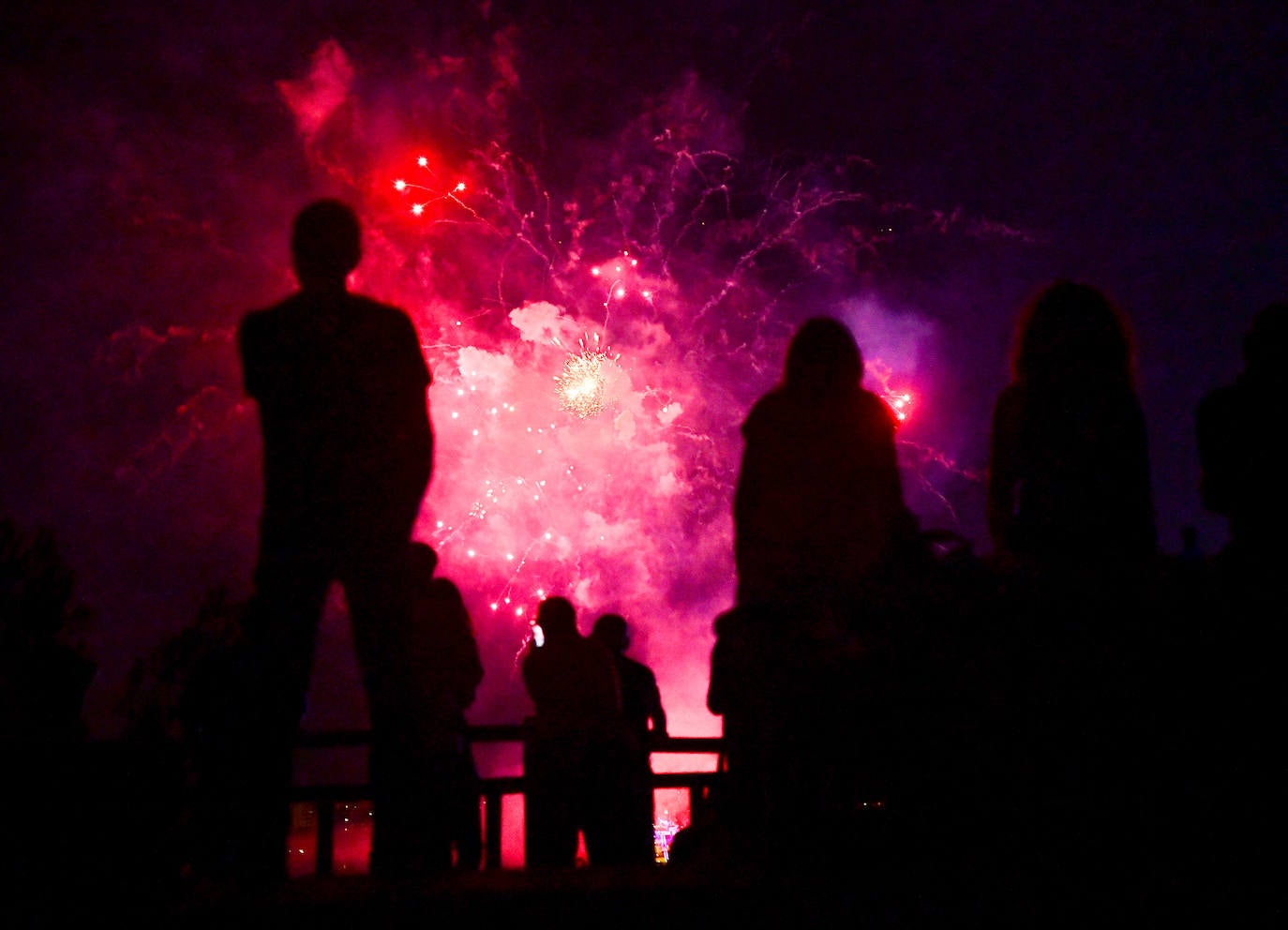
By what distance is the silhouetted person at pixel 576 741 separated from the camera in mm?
5221

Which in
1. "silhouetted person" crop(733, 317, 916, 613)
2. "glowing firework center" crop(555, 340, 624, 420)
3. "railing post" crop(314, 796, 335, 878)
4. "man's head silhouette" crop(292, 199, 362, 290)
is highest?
"glowing firework center" crop(555, 340, 624, 420)

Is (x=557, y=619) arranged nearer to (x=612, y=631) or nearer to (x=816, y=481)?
(x=612, y=631)

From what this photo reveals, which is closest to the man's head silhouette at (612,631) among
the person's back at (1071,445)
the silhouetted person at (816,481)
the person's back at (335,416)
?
the silhouetted person at (816,481)

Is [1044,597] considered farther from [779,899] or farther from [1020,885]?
[779,899]

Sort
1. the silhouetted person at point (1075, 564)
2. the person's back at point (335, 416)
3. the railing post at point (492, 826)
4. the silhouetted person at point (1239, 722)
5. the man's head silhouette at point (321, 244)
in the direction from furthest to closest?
1. the railing post at point (492, 826)
2. the man's head silhouette at point (321, 244)
3. the person's back at point (335, 416)
4. the silhouetted person at point (1075, 564)
5. the silhouetted person at point (1239, 722)

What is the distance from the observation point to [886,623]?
2.90 meters

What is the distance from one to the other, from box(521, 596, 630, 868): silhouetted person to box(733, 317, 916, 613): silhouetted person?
6.46 ft

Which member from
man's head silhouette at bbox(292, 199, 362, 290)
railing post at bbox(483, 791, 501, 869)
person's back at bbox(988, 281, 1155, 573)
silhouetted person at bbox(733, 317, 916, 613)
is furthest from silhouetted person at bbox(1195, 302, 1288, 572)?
railing post at bbox(483, 791, 501, 869)

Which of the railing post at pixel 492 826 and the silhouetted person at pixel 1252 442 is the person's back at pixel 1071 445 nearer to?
the silhouetted person at pixel 1252 442

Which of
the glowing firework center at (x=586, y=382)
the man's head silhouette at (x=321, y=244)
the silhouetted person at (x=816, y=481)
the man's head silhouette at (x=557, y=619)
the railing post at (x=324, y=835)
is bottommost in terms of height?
the railing post at (x=324, y=835)

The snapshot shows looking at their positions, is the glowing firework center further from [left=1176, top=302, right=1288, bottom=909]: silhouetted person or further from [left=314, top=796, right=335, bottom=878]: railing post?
[left=1176, top=302, right=1288, bottom=909]: silhouetted person

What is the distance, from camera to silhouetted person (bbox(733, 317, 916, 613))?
3393 millimetres

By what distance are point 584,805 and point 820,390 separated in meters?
2.83

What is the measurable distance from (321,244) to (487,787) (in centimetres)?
405
